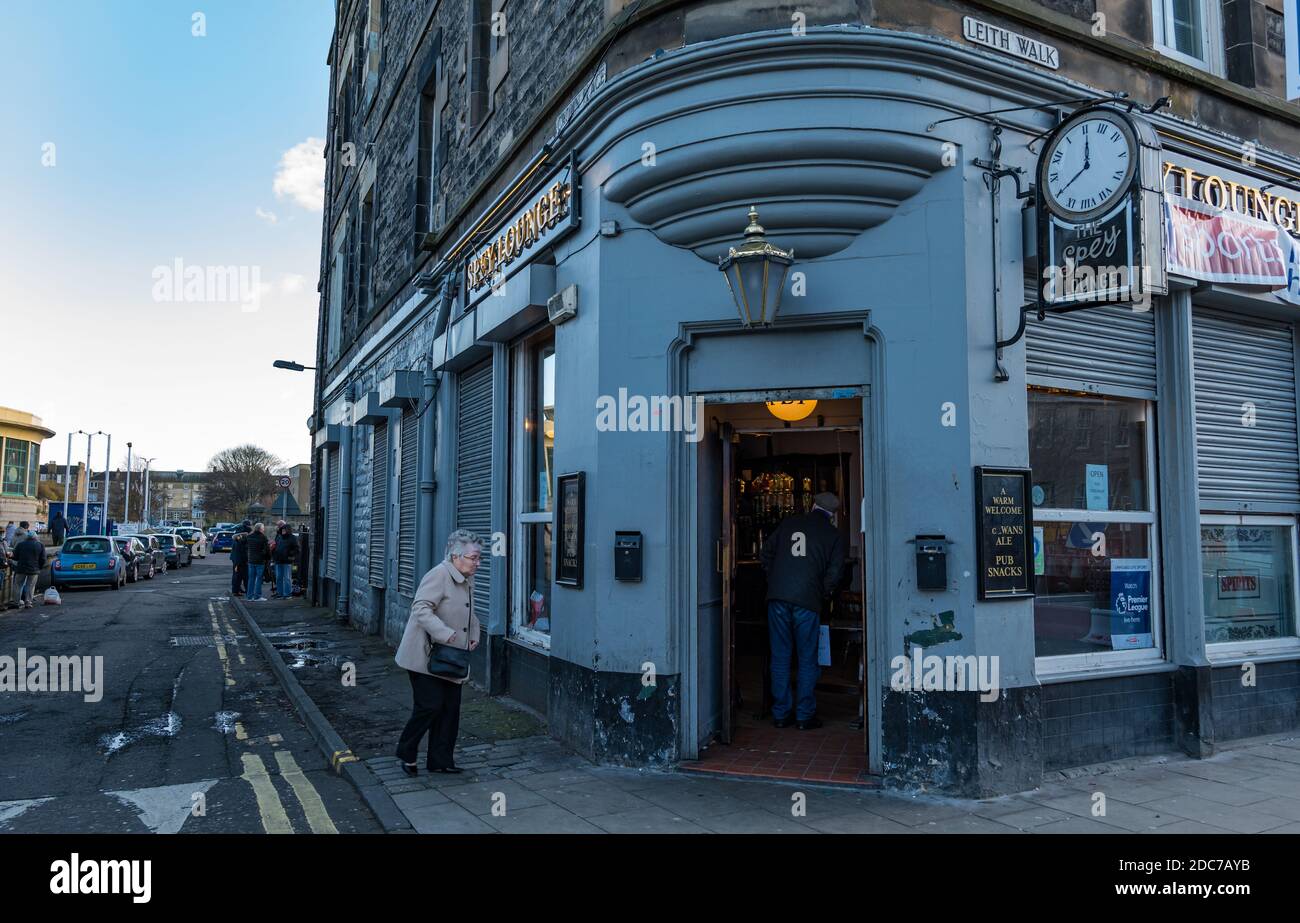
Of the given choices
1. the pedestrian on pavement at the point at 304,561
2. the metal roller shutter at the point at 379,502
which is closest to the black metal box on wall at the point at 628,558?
the metal roller shutter at the point at 379,502

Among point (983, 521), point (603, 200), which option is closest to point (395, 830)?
point (983, 521)

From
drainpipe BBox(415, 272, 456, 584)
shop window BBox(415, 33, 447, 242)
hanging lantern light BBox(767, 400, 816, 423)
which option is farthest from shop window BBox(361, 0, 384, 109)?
hanging lantern light BBox(767, 400, 816, 423)

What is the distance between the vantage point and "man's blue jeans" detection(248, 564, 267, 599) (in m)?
21.7

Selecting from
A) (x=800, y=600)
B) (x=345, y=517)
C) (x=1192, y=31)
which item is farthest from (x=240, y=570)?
(x=1192, y=31)

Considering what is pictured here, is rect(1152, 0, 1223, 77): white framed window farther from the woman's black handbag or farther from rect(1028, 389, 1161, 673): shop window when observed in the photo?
the woman's black handbag

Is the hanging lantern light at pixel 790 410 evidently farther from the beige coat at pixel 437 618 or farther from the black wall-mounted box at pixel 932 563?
the beige coat at pixel 437 618

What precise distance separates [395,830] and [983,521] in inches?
163

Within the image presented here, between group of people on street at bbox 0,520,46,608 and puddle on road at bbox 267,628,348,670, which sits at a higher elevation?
group of people on street at bbox 0,520,46,608

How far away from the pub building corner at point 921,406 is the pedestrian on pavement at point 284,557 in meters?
15.2

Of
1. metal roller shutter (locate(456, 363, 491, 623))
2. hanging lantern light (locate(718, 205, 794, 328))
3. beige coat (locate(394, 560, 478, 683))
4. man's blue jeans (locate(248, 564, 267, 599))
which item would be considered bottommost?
man's blue jeans (locate(248, 564, 267, 599))

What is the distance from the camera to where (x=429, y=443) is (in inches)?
475

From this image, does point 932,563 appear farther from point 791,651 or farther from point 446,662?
point 446,662

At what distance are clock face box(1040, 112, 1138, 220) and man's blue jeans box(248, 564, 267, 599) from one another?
20.2 m

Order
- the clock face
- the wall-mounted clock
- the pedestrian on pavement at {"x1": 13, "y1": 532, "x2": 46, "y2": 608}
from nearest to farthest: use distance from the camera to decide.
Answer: the wall-mounted clock
the clock face
the pedestrian on pavement at {"x1": 13, "y1": 532, "x2": 46, "y2": 608}
